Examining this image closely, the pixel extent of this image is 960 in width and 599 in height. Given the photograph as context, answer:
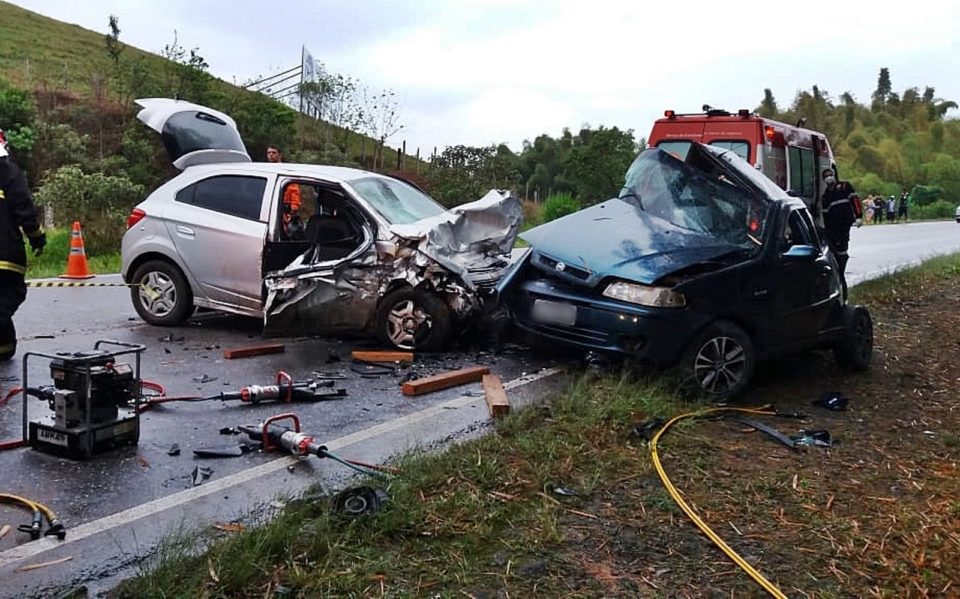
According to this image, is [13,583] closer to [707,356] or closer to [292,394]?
[292,394]

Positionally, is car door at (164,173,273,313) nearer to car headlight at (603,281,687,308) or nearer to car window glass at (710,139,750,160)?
car headlight at (603,281,687,308)

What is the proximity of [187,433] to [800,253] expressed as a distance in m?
4.67

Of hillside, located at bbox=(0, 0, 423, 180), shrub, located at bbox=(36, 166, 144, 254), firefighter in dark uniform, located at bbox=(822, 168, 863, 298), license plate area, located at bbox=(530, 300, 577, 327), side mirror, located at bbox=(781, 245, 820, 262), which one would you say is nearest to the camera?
license plate area, located at bbox=(530, 300, 577, 327)

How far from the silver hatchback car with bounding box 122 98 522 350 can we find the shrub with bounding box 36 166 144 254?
783cm

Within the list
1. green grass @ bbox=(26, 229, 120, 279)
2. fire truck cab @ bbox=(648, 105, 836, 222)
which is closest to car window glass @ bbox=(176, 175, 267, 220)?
green grass @ bbox=(26, 229, 120, 279)

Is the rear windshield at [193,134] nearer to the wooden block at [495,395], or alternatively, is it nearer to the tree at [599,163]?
the wooden block at [495,395]

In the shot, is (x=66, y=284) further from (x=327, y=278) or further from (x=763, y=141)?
(x=763, y=141)

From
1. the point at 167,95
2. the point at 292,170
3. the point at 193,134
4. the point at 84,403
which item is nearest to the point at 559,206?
the point at 167,95

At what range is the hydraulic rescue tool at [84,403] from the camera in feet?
14.8

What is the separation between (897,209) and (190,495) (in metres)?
54.0

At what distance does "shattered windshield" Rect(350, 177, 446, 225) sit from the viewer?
7.98 metres

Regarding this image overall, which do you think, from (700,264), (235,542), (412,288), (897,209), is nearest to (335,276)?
(412,288)

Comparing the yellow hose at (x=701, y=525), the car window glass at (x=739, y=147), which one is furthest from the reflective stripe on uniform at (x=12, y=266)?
the car window glass at (x=739, y=147)

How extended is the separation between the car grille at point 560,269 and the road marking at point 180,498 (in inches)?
58.8
